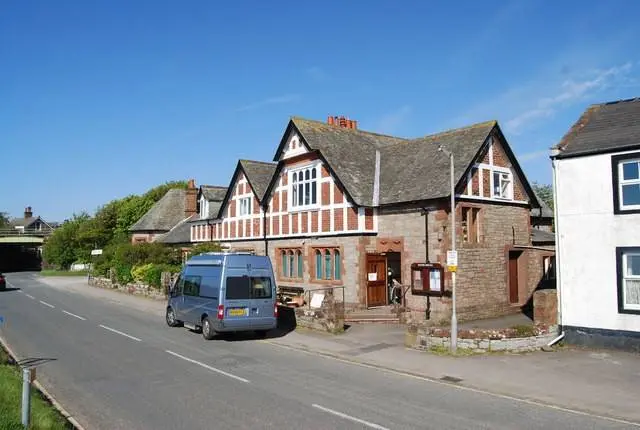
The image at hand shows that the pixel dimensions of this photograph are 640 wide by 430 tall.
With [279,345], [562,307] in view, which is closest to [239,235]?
[279,345]

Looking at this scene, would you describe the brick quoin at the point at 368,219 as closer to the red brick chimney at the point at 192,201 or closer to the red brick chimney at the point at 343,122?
the red brick chimney at the point at 343,122

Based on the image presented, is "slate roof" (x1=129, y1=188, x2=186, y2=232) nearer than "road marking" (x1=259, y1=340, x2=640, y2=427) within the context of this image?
No

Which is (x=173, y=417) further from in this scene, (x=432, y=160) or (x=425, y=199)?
(x=432, y=160)

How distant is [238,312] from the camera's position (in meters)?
17.9

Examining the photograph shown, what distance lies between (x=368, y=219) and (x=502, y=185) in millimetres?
6379

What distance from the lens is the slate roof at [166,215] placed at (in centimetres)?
5316

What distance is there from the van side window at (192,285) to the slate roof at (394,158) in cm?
814

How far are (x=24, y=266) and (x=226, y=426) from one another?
94.6m

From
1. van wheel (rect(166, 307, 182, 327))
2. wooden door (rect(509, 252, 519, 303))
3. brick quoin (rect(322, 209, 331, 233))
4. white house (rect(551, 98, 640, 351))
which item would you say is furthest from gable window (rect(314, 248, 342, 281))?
white house (rect(551, 98, 640, 351))

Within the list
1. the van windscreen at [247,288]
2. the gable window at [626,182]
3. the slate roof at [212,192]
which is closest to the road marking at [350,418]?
the van windscreen at [247,288]

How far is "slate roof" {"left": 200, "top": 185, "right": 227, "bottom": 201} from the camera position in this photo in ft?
133

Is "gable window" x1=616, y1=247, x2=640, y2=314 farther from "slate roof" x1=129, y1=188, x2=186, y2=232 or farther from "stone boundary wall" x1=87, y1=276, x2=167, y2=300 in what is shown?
"slate roof" x1=129, y1=188, x2=186, y2=232

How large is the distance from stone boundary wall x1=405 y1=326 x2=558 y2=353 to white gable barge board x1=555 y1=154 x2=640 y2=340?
1.38m

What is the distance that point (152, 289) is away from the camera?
35.0 meters
